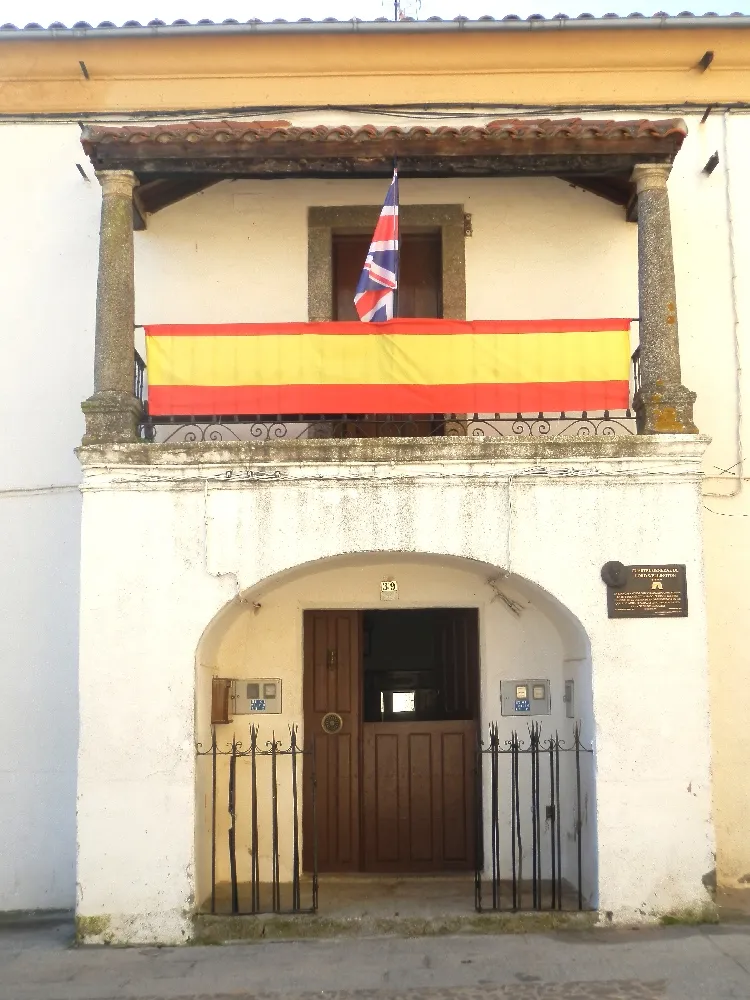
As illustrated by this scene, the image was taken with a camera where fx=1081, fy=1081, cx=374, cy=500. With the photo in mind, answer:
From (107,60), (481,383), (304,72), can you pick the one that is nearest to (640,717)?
(481,383)

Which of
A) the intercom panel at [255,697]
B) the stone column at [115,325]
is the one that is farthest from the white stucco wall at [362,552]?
the intercom panel at [255,697]

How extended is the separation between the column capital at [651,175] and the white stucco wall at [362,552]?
6.20 ft

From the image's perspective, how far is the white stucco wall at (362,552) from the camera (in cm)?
720

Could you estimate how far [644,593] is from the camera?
7430 mm

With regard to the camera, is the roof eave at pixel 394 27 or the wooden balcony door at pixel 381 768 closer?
the wooden balcony door at pixel 381 768

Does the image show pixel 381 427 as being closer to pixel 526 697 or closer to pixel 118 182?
pixel 526 697

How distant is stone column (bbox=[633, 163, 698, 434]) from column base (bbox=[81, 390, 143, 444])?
3631 millimetres

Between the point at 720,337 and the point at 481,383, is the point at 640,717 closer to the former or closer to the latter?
the point at 481,383

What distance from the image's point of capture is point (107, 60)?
937 centimetres

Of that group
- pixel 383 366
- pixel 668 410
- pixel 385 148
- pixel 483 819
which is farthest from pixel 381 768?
pixel 385 148

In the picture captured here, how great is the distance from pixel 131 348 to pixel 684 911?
213 inches

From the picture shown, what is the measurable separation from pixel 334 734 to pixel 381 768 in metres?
0.48

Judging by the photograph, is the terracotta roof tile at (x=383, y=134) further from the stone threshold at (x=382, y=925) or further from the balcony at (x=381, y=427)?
the stone threshold at (x=382, y=925)

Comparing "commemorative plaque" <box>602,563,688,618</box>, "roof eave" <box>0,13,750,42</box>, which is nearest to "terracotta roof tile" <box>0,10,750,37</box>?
"roof eave" <box>0,13,750,42</box>
